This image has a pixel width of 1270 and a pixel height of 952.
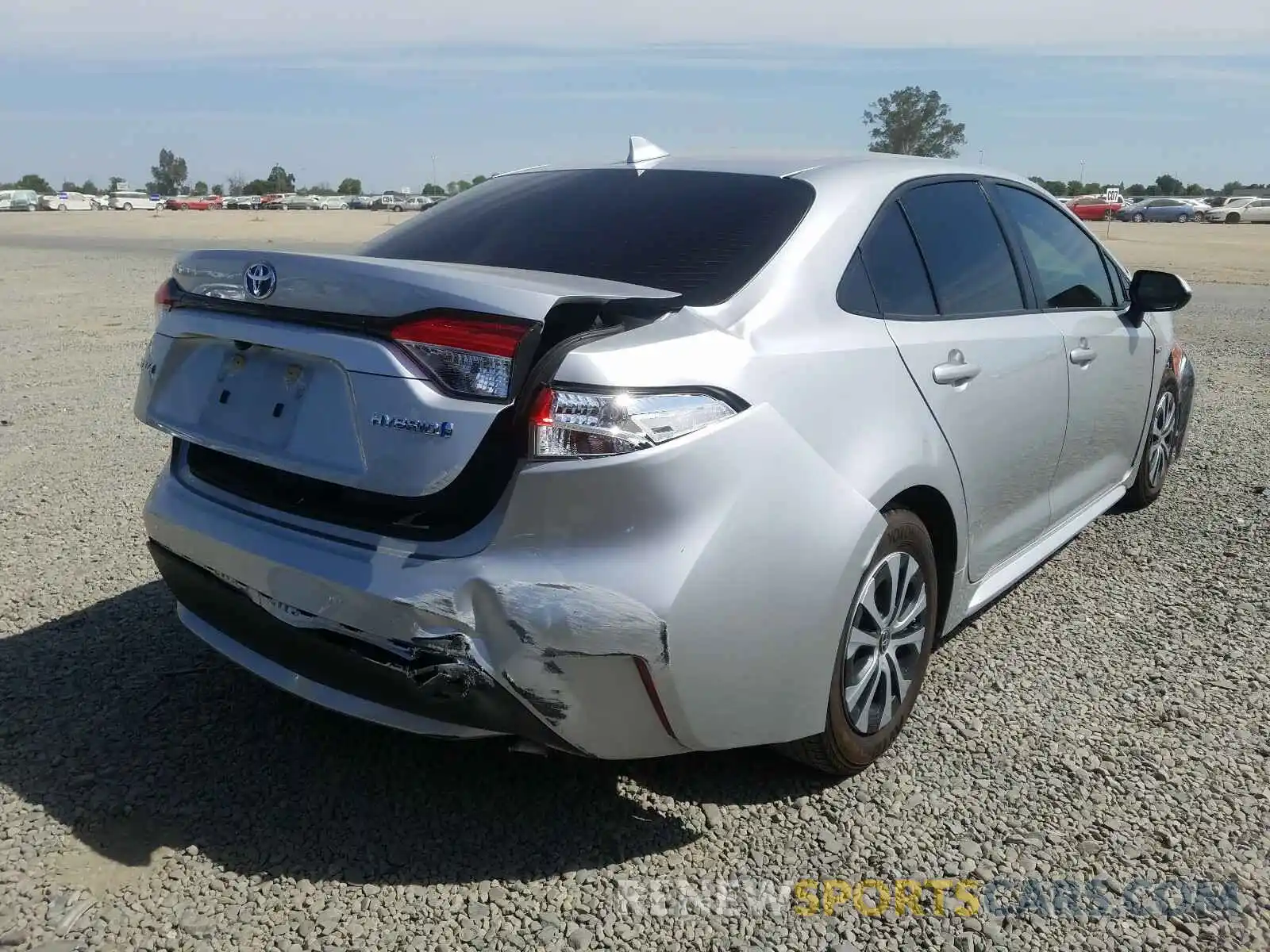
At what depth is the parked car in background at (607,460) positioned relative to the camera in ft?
7.47

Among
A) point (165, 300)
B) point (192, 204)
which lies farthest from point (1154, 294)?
point (192, 204)

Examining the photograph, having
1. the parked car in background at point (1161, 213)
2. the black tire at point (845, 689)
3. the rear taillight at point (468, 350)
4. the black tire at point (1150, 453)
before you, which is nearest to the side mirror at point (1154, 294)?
the black tire at point (1150, 453)

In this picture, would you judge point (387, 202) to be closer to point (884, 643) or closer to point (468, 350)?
point (884, 643)

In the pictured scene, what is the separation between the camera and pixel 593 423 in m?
2.24

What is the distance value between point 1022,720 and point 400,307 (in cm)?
224

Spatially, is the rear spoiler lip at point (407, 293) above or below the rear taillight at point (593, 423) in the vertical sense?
above

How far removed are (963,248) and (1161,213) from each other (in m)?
62.1

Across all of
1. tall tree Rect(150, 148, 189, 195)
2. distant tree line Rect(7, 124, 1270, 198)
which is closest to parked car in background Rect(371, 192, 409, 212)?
distant tree line Rect(7, 124, 1270, 198)

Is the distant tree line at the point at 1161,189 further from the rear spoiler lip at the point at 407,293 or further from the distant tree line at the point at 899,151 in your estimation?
the rear spoiler lip at the point at 407,293

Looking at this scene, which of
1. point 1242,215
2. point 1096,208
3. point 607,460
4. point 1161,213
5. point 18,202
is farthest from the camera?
point 18,202

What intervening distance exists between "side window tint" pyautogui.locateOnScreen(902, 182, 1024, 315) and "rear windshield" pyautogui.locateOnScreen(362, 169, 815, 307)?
52 centimetres

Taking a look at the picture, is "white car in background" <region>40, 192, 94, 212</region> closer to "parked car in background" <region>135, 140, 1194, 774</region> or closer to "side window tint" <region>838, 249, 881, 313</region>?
"parked car in background" <region>135, 140, 1194, 774</region>

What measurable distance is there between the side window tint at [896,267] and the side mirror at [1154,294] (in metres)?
1.79

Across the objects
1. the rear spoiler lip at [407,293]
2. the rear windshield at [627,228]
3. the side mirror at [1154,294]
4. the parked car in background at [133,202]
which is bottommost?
the parked car in background at [133,202]
